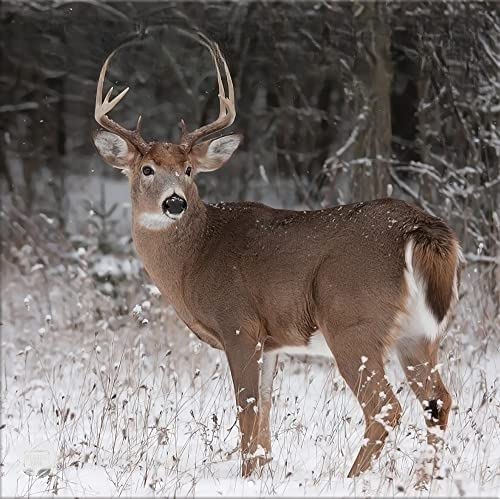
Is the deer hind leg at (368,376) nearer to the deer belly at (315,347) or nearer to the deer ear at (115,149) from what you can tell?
the deer belly at (315,347)

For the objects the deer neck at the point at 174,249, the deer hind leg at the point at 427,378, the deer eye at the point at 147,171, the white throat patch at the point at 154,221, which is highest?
the deer eye at the point at 147,171

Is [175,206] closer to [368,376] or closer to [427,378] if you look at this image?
[368,376]

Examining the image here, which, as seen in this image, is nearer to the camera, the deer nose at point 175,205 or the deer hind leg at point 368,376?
the deer hind leg at point 368,376

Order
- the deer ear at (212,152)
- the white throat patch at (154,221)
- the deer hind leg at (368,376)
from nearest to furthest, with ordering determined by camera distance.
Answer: the deer hind leg at (368,376)
the white throat patch at (154,221)
the deer ear at (212,152)

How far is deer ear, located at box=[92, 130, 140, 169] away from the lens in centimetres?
579

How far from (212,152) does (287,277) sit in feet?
3.83

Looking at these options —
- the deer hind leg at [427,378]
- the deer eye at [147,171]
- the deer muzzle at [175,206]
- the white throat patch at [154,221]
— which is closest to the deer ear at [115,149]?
the deer eye at [147,171]

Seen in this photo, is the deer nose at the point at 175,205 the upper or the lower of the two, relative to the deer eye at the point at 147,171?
lower

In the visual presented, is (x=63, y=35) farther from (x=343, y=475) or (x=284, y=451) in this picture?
(x=343, y=475)

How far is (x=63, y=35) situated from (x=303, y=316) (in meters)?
5.99

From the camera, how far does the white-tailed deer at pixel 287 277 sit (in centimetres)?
481

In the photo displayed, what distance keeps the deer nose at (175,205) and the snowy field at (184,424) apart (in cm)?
57

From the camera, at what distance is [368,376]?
484 cm

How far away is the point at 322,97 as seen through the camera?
1380 cm
